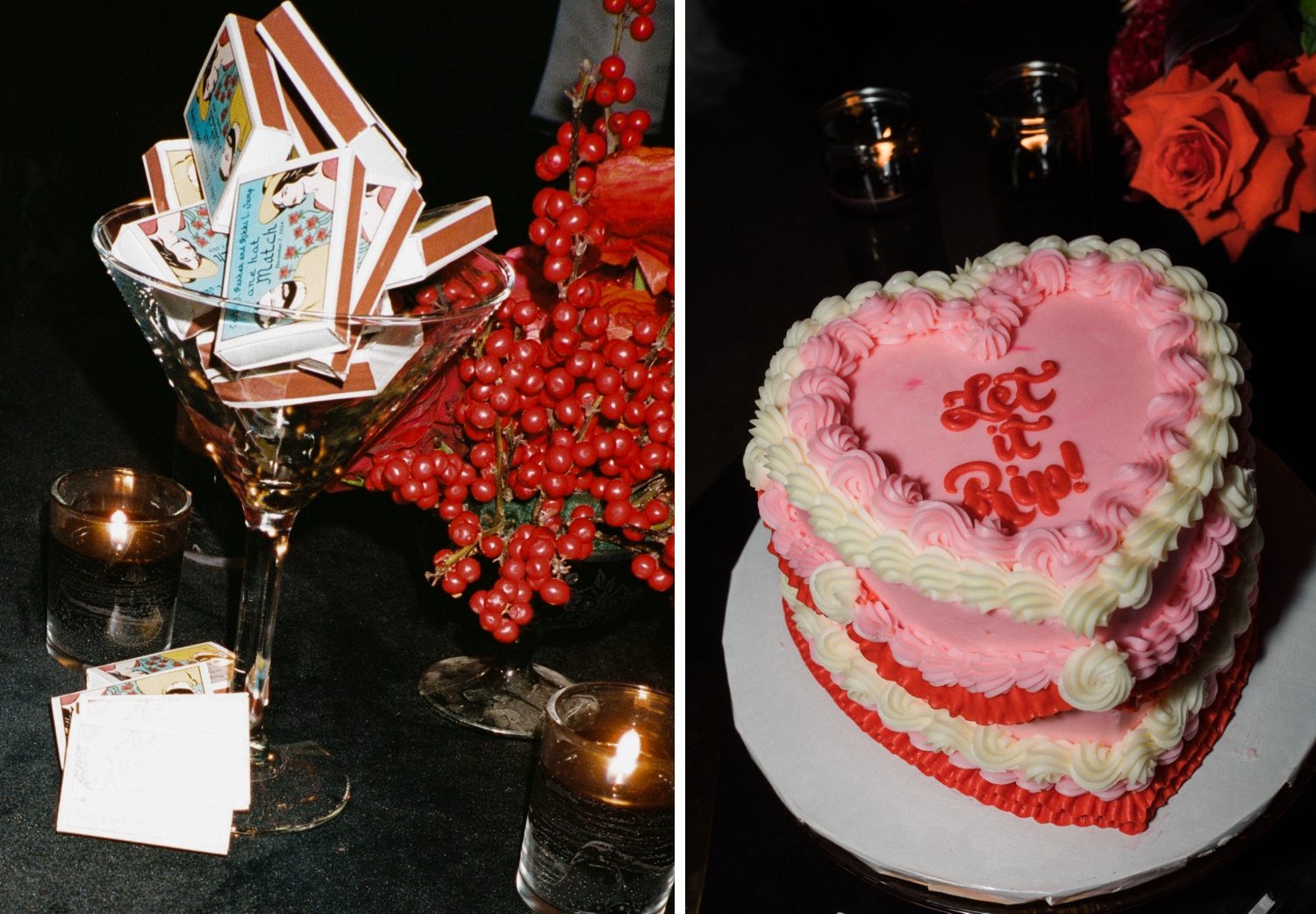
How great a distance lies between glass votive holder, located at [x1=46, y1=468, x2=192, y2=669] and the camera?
0.98m

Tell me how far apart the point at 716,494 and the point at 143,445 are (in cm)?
64

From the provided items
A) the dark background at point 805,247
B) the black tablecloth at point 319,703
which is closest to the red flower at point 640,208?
the black tablecloth at point 319,703

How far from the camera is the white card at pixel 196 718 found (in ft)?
2.88

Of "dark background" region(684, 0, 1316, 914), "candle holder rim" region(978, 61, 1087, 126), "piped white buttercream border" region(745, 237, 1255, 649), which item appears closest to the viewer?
"piped white buttercream border" region(745, 237, 1255, 649)

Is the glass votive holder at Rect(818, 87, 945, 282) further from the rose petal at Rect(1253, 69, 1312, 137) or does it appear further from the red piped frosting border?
the red piped frosting border

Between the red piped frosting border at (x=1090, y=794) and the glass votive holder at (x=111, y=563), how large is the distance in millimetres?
521

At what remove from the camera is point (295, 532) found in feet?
4.14

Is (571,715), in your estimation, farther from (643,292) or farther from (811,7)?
(811,7)

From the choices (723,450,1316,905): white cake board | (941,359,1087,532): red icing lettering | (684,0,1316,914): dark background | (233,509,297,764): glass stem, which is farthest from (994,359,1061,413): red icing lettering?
(233,509,297,764): glass stem

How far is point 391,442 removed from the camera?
0.95 metres

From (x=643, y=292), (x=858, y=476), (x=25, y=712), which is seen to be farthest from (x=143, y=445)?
(x=858, y=476)

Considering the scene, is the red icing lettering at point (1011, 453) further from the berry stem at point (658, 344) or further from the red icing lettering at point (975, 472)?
the berry stem at point (658, 344)

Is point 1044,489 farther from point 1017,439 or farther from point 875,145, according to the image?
point 875,145

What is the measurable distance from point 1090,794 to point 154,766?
0.70m
